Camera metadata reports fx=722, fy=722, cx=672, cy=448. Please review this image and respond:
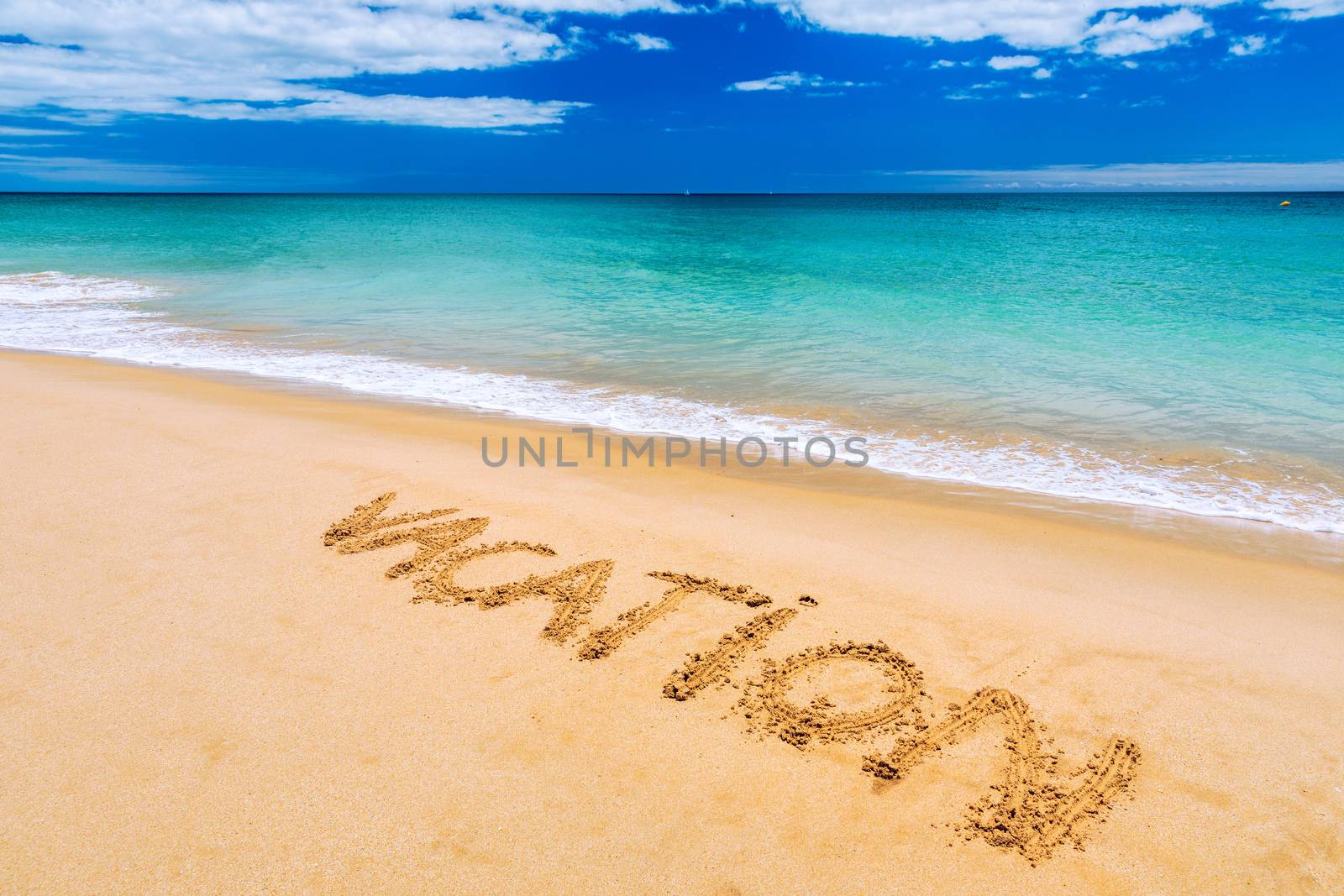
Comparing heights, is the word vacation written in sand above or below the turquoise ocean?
below

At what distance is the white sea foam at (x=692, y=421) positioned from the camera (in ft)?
20.5

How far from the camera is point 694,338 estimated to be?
13.0m

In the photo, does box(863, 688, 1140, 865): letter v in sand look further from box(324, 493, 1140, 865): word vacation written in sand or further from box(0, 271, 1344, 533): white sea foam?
box(0, 271, 1344, 533): white sea foam

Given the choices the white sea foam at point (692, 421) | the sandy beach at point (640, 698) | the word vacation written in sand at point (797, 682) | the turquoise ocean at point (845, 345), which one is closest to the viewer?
the sandy beach at point (640, 698)

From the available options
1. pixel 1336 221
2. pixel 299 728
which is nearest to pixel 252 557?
pixel 299 728

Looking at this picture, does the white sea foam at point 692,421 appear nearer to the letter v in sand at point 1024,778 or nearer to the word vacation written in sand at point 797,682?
the word vacation written in sand at point 797,682

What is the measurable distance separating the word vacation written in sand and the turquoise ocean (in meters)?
3.35

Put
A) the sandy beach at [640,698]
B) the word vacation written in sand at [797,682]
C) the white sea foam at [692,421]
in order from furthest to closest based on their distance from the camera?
the white sea foam at [692,421] < the word vacation written in sand at [797,682] < the sandy beach at [640,698]

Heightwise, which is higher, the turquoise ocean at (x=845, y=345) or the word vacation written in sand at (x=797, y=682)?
the turquoise ocean at (x=845, y=345)

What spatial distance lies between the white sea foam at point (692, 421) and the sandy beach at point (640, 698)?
107cm

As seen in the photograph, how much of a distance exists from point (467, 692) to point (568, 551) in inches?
58.2

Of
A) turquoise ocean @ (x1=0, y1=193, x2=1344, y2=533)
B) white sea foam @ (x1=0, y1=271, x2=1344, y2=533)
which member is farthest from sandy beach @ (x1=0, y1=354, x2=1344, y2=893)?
turquoise ocean @ (x1=0, y1=193, x2=1344, y2=533)

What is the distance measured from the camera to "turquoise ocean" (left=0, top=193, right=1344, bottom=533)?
7387 mm

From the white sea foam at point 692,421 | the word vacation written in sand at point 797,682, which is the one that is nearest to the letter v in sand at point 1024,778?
the word vacation written in sand at point 797,682
